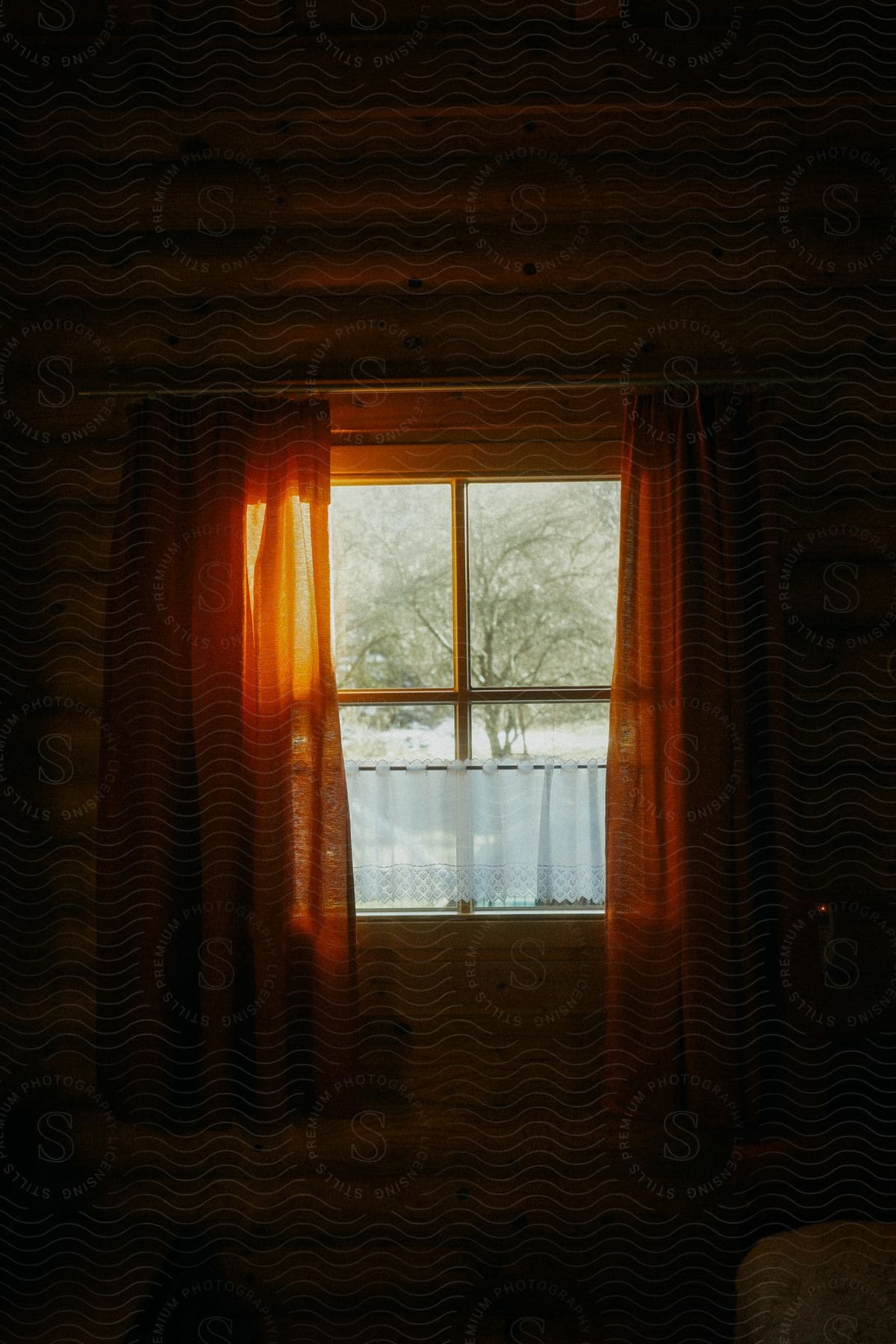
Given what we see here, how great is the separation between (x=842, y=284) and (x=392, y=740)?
1191 millimetres

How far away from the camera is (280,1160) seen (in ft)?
6.10

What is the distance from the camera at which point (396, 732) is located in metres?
1.94

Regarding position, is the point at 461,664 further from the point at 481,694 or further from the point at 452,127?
the point at 452,127

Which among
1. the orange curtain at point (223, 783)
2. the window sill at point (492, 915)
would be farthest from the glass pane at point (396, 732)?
the window sill at point (492, 915)

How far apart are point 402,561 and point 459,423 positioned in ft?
0.91

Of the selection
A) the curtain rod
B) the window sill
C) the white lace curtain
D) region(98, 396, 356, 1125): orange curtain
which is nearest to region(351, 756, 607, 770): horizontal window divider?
the white lace curtain

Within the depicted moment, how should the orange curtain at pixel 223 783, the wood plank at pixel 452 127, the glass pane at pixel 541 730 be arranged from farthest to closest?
the glass pane at pixel 541 730, the orange curtain at pixel 223 783, the wood plank at pixel 452 127

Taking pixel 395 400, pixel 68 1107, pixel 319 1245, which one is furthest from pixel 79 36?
pixel 319 1245

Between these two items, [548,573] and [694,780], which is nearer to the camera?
[694,780]

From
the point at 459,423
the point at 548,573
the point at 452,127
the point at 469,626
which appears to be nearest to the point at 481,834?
the point at 469,626

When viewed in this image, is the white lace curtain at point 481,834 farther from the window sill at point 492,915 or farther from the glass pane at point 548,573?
the glass pane at point 548,573

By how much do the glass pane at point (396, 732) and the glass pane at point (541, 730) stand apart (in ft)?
0.19

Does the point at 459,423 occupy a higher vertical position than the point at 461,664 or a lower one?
higher

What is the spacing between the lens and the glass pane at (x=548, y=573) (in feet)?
6.33
